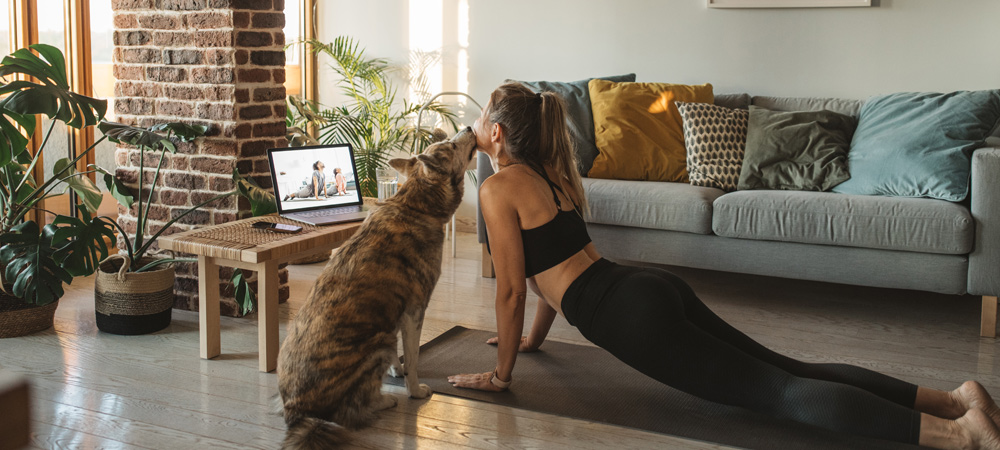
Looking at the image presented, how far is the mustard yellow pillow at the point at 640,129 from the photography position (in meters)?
4.14

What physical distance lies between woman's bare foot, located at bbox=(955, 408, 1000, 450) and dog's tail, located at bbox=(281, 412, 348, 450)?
1.55 meters

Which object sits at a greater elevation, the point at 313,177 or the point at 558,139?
the point at 558,139

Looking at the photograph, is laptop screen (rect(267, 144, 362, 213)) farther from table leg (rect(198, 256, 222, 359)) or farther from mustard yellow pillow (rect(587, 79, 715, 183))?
mustard yellow pillow (rect(587, 79, 715, 183))

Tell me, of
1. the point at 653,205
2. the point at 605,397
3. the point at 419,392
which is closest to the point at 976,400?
the point at 605,397

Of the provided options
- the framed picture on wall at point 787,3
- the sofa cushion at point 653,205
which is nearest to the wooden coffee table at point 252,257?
the sofa cushion at point 653,205

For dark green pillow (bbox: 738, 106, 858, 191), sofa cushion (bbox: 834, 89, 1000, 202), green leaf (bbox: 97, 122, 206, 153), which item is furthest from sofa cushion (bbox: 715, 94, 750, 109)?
green leaf (bbox: 97, 122, 206, 153)

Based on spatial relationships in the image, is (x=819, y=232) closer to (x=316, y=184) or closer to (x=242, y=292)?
(x=316, y=184)

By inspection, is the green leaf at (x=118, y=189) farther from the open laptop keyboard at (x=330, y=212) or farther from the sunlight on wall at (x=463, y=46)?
the sunlight on wall at (x=463, y=46)

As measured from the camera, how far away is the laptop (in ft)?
10.3

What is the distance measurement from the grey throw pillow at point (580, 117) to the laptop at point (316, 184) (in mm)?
1218

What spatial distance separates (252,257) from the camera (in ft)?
8.75

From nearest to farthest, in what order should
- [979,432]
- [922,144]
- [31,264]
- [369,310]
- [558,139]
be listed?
1. [979,432]
2. [369,310]
3. [558,139]
4. [31,264]
5. [922,144]

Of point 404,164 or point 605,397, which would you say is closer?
point 404,164

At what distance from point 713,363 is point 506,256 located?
0.65m
